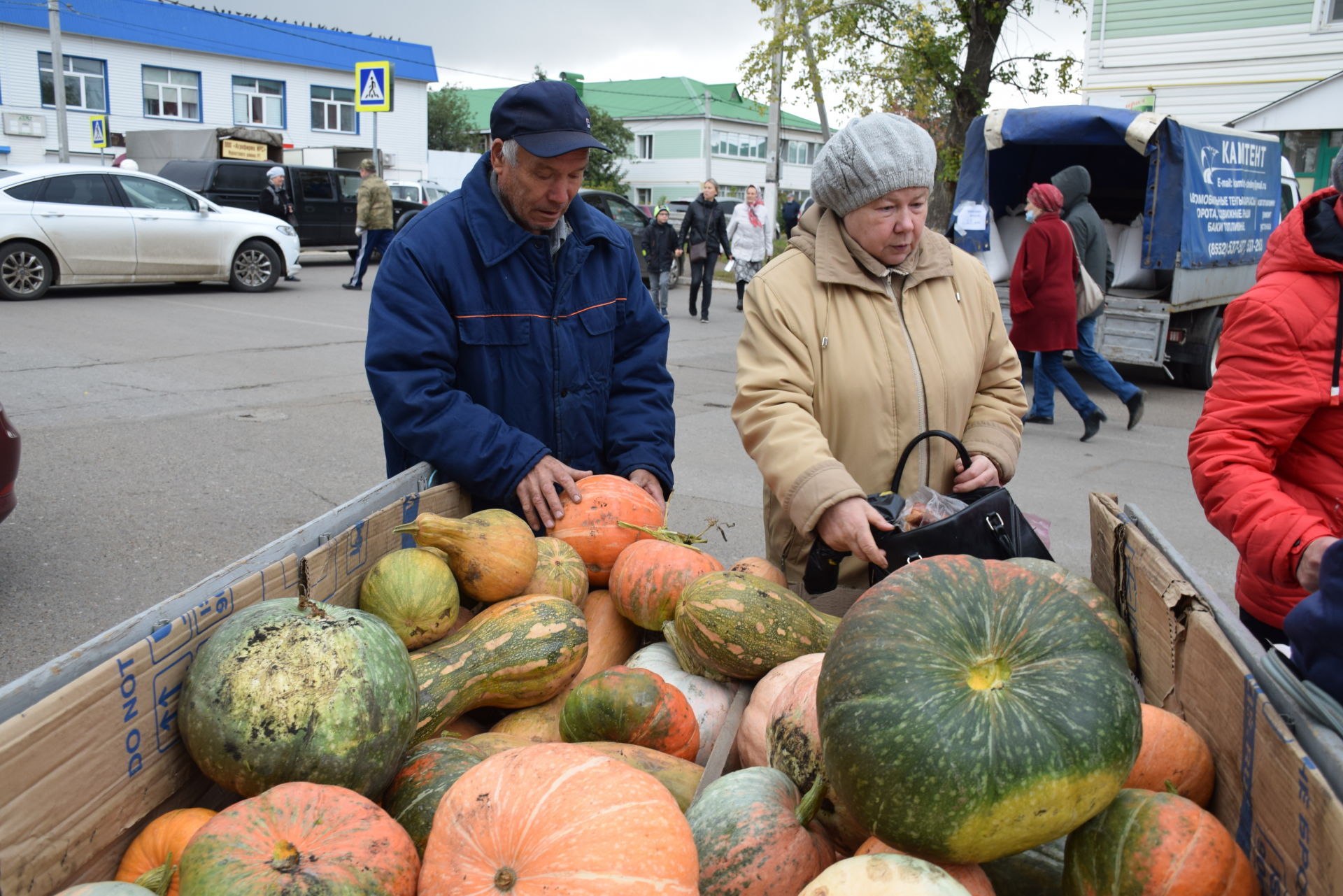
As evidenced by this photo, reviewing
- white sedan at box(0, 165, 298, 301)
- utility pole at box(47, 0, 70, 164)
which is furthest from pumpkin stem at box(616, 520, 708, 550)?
utility pole at box(47, 0, 70, 164)

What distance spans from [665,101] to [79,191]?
6050 cm

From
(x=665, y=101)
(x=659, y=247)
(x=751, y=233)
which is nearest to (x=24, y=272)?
(x=659, y=247)

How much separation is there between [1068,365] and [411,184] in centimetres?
2101

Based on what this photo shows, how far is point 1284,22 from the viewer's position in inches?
845

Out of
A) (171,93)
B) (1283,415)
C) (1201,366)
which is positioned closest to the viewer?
(1283,415)

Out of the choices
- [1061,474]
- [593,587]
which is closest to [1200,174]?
[1061,474]

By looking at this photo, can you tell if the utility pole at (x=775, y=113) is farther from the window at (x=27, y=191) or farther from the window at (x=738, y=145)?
the window at (x=738, y=145)

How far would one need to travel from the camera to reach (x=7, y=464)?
4.76 metres

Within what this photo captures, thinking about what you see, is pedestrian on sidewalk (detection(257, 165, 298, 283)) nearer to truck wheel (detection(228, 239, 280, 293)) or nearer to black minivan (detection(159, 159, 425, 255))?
black minivan (detection(159, 159, 425, 255))

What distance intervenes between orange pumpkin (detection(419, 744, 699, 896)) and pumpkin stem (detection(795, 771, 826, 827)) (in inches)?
8.8

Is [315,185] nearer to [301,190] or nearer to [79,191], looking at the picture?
[301,190]

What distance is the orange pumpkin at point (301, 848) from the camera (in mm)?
1295

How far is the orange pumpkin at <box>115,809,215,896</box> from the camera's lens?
1505mm

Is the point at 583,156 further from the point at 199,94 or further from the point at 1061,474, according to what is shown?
the point at 199,94
